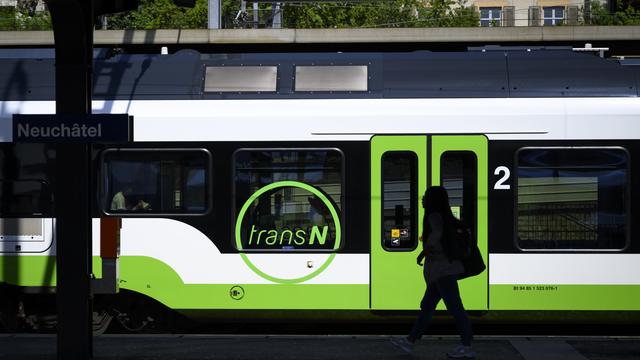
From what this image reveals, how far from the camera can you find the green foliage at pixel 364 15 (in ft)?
133

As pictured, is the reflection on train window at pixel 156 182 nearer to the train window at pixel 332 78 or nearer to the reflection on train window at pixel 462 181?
the train window at pixel 332 78

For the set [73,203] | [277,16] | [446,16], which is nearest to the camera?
[73,203]

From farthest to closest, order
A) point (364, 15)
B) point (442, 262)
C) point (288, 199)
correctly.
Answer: point (364, 15) → point (288, 199) → point (442, 262)

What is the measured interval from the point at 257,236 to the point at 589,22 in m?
25.5

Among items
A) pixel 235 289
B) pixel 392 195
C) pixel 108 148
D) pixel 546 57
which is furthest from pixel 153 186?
pixel 546 57

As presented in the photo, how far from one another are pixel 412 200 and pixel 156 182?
8.63ft

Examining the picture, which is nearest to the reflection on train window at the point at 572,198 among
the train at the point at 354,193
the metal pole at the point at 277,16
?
the train at the point at 354,193

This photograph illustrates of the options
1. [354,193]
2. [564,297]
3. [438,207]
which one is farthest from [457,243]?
[564,297]

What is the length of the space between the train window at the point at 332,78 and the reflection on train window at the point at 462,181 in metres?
1.18

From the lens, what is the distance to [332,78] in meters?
10.7

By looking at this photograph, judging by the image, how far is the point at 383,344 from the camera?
9305 mm

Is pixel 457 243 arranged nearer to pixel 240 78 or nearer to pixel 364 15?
pixel 240 78

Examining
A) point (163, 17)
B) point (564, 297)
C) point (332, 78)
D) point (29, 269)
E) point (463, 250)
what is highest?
point (163, 17)

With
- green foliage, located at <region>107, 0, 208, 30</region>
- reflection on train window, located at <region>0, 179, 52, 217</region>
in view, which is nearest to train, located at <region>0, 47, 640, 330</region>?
reflection on train window, located at <region>0, 179, 52, 217</region>
